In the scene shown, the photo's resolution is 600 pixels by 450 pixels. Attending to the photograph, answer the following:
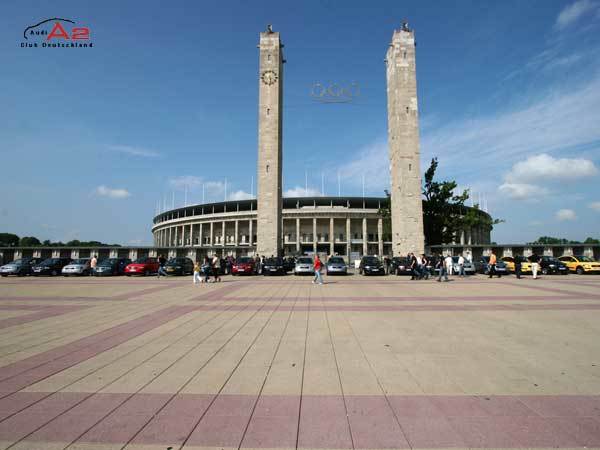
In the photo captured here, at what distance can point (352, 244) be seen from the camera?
7006 centimetres

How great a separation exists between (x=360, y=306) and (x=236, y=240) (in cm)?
6382

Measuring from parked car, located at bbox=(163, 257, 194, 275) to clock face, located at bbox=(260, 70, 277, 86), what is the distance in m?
23.5

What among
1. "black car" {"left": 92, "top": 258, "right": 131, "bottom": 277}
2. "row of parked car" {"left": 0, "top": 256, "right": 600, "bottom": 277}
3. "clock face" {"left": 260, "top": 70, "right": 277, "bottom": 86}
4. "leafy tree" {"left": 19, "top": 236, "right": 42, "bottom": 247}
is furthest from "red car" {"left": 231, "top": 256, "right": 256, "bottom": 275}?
"leafy tree" {"left": 19, "top": 236, "right": 42, "bottom": 247}

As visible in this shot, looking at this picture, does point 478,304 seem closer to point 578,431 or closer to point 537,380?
point 537,380

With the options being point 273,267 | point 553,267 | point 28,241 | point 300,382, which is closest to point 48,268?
point 273,267

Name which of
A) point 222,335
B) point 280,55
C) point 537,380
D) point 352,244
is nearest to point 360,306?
point 222,335

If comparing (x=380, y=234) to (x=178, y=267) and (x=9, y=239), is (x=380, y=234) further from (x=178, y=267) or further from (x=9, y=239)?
(x=9, y=239)

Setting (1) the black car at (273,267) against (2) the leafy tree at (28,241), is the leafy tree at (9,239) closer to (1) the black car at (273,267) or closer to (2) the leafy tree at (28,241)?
(2) the leafy tree at (28,241)

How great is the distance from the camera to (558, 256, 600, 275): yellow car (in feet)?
79.4

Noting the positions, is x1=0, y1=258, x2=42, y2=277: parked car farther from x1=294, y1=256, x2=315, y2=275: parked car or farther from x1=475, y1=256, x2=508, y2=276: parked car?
x1=475, y1=256, x2=508, y2=276: parked car

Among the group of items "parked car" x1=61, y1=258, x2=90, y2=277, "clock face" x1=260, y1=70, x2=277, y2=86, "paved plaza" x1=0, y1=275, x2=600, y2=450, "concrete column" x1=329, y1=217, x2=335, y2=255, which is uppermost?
"clock face" x1=260, y1=70, x2=277, y2=86

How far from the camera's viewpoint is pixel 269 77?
123 feet

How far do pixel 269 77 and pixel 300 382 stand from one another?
3909cm

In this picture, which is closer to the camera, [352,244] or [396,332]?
[396,332]
